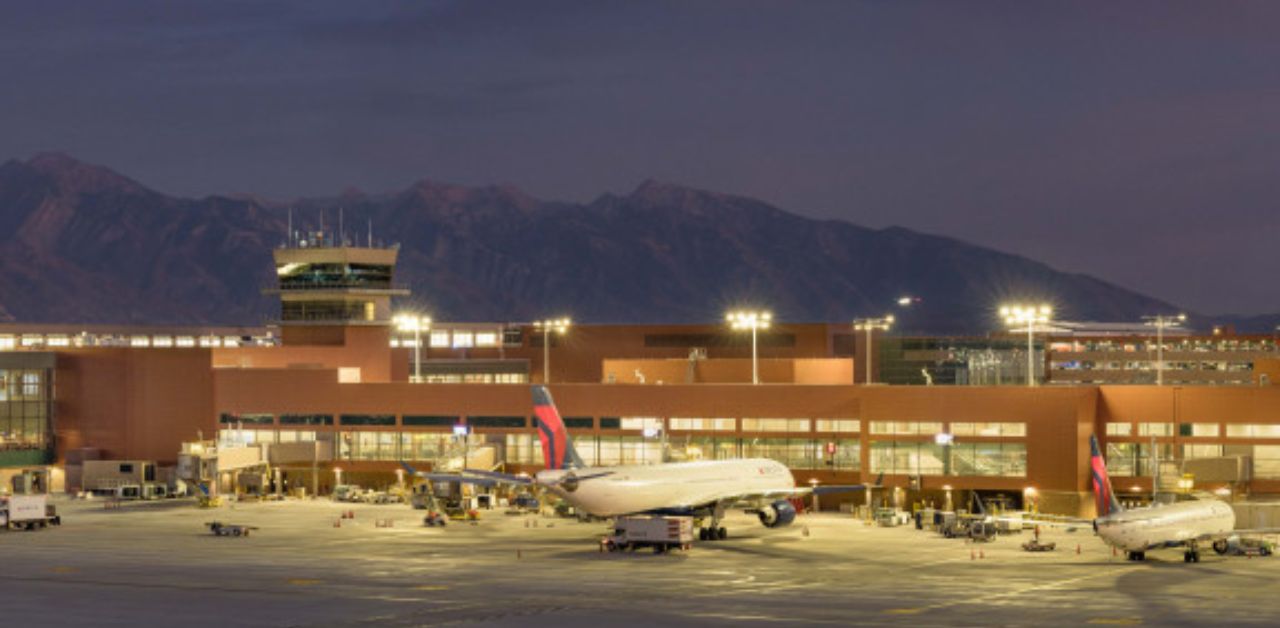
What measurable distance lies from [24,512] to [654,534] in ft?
127

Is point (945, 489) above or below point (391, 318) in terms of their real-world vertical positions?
below

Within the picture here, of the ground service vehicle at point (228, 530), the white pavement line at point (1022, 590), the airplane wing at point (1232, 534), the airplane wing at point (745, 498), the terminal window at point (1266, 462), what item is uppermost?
the terminal window at point (1266, 462)

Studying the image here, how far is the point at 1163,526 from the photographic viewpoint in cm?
8388

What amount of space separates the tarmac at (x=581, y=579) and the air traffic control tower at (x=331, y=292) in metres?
55.2

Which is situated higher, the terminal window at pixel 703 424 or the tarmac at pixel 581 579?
the terminal window at pixel 703 424

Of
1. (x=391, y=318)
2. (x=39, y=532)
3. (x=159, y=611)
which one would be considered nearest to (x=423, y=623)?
(x=159, y=611)

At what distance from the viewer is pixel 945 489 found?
380 feet

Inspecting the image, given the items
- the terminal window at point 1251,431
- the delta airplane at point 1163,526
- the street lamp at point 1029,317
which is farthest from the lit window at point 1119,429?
the delta airplane at point 1163,526

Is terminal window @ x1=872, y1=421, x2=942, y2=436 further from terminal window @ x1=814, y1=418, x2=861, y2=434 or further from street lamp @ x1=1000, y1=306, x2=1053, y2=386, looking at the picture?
street lamp @ x1=1000, y1=306, x2=1053, y2=386

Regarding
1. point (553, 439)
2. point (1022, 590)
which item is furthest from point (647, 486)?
point (1022, 590)

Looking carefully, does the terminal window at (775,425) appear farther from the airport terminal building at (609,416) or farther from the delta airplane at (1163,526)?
the delta airplane at (1163,526)

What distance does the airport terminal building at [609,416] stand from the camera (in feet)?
369

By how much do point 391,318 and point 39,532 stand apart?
6502 centimetres

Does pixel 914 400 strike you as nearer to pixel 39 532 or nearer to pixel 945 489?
pixel 945 489
